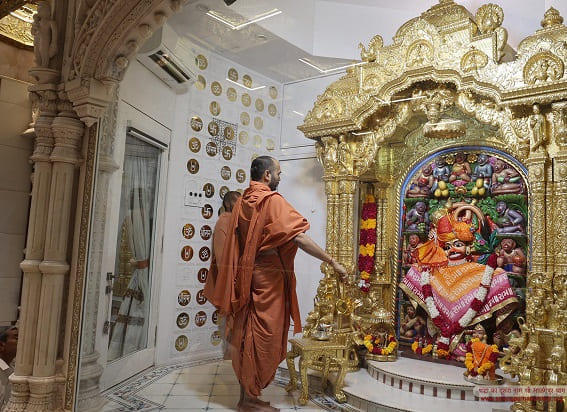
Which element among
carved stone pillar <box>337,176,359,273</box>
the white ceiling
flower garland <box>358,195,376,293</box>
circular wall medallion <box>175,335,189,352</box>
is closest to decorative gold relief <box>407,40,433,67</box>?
the white ceiling

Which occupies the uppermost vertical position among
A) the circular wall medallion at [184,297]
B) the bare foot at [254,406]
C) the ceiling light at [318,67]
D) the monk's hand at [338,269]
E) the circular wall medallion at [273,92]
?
the ceiling light at [318,67]

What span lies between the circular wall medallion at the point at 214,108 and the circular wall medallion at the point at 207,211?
2.17 feet

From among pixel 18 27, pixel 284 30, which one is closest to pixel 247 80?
pixel 284 30

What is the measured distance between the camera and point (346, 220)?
421 centimetres

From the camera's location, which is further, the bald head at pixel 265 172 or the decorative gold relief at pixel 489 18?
the decorative gold relief at pixel 489 18

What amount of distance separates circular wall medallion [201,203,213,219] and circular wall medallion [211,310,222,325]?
0.64 m

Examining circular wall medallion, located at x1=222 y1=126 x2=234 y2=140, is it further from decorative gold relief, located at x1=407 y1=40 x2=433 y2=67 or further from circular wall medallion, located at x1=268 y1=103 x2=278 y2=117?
decorative gold relief, located at x1=407 y1=40 x2=433 y2=67

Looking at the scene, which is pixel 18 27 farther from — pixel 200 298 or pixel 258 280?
pixel 258 280

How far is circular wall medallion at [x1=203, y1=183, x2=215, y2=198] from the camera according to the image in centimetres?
324

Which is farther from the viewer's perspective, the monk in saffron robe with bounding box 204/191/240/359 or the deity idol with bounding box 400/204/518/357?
the deity idol with bounding box 400/204/518/357

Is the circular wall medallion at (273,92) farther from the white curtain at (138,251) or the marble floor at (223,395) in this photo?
the marble floor at (223,395)

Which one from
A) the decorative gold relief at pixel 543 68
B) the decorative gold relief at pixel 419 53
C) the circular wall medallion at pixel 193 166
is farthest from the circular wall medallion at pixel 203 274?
the decorative gold relief at pixel 543 68

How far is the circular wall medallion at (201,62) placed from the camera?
340 centimetres

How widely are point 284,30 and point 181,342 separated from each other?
2298 millimetres
